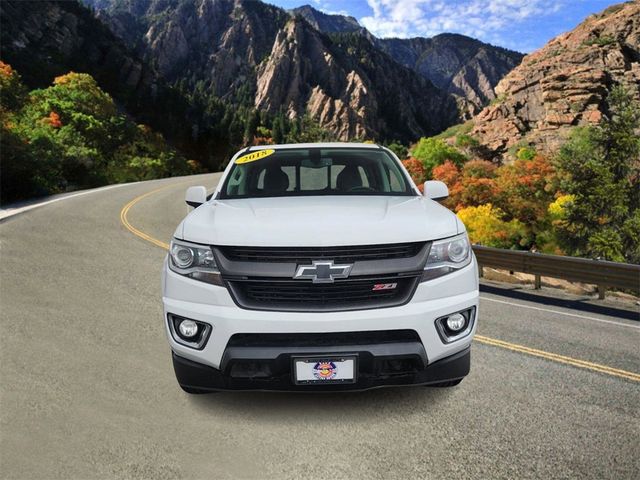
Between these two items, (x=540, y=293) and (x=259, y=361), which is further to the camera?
(x=540, y=293)

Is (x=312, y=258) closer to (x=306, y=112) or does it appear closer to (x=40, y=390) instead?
(x=40, y=390)

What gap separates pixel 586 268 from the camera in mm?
9219

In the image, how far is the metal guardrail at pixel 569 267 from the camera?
866 centimetres

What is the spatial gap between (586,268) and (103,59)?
118m

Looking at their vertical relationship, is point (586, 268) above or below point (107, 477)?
below

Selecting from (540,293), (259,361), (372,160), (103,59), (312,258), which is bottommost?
(540,293)

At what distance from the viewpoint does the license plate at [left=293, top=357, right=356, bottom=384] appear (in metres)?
3.20

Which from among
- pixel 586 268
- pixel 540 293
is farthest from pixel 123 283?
pixel 586 268

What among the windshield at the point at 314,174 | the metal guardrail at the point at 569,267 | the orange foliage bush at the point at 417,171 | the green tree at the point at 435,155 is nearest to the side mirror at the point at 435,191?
the windshield at the point at 314,174

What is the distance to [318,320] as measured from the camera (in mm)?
3150

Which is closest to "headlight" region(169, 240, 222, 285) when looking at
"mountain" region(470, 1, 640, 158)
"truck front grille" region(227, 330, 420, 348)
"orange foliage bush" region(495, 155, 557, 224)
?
"truck front grille" region(227, 330, 420, 348)

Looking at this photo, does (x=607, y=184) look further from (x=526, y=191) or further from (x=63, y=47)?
(x=63, y=47)

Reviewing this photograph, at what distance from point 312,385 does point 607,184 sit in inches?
1413

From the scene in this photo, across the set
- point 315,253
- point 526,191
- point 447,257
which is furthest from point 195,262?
point 526,191
